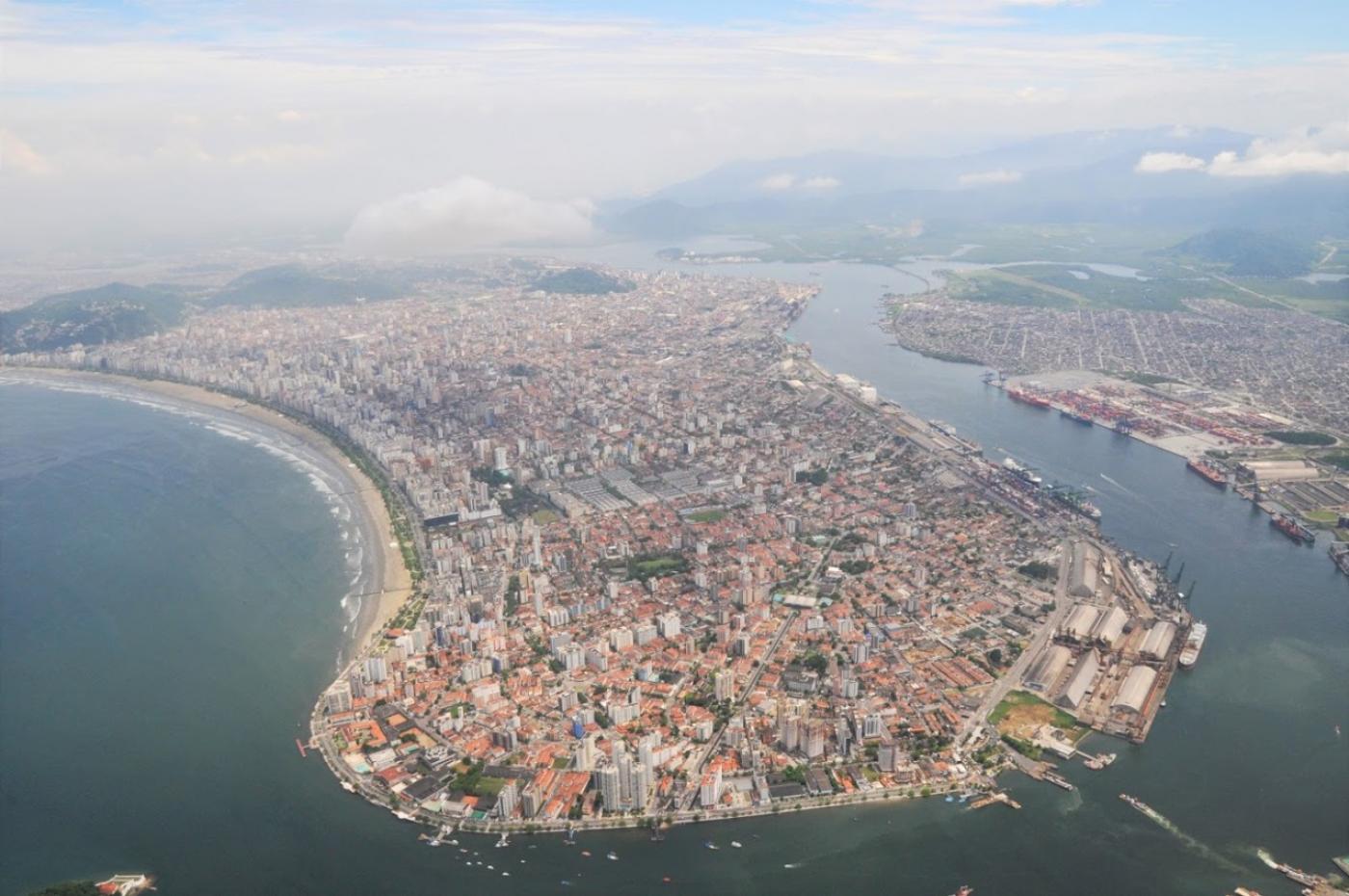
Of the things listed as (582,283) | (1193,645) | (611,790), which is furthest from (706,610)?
(582,283)

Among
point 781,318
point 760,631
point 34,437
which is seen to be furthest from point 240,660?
point 781,318

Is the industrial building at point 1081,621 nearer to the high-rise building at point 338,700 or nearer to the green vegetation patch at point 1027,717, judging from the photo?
the green vegetation patch at point 1027,717

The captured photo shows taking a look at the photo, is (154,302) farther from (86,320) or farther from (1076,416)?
(1076,416)

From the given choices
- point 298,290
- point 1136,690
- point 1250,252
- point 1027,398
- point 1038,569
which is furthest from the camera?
point 1250,252

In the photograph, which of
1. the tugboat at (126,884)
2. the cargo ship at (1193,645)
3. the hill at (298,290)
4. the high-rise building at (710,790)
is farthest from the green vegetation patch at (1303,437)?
the hill at (298,290)

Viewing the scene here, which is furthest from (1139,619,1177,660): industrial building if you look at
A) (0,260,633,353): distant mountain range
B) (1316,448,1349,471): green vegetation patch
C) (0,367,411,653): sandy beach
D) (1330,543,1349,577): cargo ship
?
(0,260,633,353): distant mountain range

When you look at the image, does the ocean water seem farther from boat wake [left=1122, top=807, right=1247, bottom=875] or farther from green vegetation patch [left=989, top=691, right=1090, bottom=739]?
green vegetation patch [left=989, top=691, right=1090, bottom=739]
